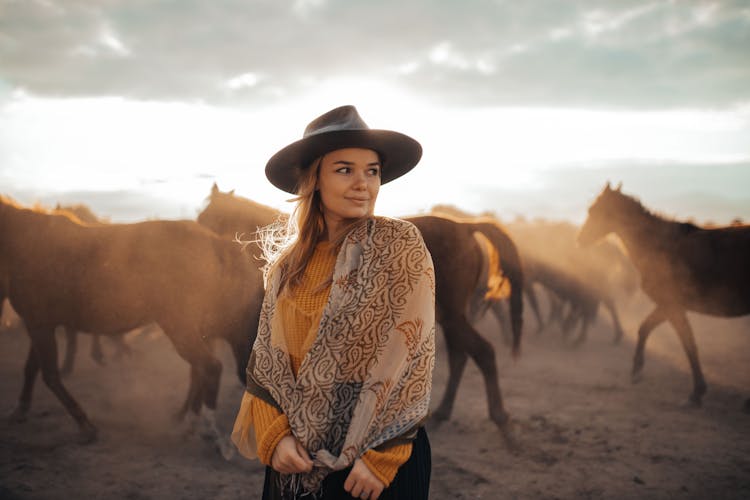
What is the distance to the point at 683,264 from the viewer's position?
6375 millimetres

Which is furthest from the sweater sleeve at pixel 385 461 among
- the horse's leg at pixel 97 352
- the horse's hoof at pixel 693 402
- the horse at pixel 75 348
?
the horse's leg at pixel 97 352

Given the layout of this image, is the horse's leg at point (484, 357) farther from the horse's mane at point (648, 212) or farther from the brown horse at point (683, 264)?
the horse's mane at point (648, 212)

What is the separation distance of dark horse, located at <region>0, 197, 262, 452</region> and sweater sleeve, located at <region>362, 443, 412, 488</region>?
3.62m

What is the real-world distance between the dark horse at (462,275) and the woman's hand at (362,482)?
3423mm

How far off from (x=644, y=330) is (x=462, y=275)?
3.64 m

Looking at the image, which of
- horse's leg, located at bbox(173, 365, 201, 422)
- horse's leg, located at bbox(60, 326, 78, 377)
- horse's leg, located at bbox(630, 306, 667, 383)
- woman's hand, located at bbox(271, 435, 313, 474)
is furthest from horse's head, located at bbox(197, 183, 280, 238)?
horse's leg, located at bbox(630, 306, 667, 383)

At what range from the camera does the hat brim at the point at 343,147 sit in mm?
1756

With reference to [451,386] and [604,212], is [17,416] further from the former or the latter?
[604,212]


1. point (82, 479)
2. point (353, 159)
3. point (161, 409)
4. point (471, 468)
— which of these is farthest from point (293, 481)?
point (161, 409)

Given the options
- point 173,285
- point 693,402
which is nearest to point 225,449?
point 173,285

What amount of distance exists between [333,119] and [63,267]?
4431 mm

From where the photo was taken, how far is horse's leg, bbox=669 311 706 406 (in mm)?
6129

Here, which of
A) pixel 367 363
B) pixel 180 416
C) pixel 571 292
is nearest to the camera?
pixel 367 363

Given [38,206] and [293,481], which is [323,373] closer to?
[293,481]
